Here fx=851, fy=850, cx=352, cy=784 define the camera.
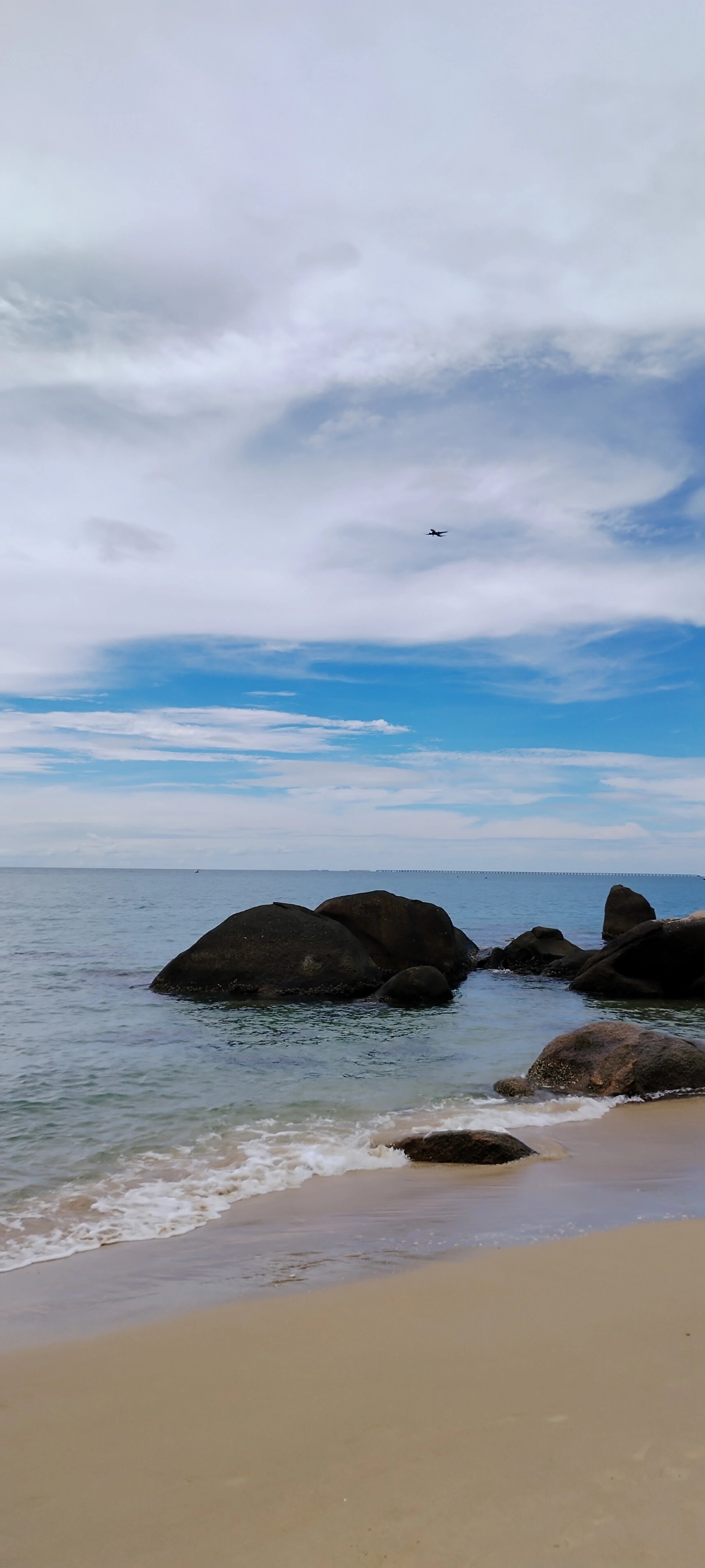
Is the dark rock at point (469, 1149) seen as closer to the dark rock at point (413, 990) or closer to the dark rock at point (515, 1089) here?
the dark rock at point (515, 1089)

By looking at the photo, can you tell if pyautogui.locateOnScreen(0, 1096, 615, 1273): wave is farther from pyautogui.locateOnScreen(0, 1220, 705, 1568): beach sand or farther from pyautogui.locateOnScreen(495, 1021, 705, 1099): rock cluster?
pyautogui.locateOnScreen(0, 1220, 705, 1568): beach sand

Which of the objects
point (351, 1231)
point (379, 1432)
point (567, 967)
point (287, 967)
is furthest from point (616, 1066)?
point (567, 967)

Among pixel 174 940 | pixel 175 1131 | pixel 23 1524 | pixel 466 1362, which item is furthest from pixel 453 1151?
pixel 174 940

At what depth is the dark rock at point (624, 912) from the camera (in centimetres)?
3394

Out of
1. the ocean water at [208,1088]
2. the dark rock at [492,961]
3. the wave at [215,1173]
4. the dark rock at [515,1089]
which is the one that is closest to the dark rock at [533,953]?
the dark rock at [492,961]

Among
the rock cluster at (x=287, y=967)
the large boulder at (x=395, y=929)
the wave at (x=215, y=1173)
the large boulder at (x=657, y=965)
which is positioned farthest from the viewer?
the large boulder at (x=395, y=929)

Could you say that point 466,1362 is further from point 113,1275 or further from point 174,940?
point 174,940

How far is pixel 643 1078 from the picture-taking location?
12453 mm

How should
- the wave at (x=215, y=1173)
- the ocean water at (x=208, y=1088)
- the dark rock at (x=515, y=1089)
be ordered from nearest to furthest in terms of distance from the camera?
the wave at (x=215, y=1173), the ocean water at (x=208, y=1088), the dark rock at (x=515, y=1089)

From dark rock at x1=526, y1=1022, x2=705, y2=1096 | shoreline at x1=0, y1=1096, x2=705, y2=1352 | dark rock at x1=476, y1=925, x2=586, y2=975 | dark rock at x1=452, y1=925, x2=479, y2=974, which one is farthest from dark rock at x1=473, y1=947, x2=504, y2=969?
shoreline at x1=0, y1=1096, x2=705, y2=1352

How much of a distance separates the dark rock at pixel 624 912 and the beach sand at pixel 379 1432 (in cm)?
2944

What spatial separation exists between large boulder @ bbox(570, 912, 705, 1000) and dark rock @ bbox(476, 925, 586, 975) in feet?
18.0

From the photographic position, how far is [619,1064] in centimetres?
1273

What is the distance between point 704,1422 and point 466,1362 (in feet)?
4.16
